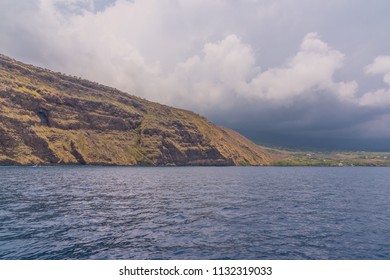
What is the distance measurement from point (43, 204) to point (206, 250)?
30010 millimetres

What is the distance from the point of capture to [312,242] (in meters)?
23.8

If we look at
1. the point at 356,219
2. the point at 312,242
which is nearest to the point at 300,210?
the point at 356,219

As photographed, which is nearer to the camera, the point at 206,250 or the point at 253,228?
the point at 206,250

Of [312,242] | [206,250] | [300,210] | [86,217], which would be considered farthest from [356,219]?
[86,217]

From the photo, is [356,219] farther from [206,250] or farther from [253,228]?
[206,250]

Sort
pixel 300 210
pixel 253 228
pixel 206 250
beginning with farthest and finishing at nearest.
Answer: pixel 300 210 → pixel 253 228 → pixel 206 250

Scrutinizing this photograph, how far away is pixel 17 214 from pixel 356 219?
134 ft
